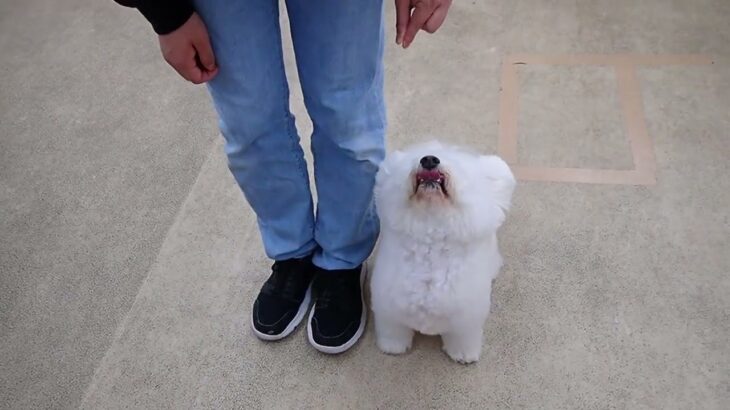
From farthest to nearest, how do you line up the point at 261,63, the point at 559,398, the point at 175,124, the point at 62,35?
1. the point at 62,35
2. the point at 175,124
3. the point at 559,398
4. the point at 261,63

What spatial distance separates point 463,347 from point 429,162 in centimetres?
37

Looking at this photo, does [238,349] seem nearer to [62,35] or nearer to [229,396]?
[229,396]

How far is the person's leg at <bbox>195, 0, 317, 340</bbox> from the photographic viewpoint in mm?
803

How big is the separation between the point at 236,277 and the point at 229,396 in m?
0.26

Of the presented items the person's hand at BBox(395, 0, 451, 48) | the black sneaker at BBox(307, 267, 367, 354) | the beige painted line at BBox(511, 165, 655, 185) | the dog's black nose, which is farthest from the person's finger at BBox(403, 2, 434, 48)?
the beige painted line at BBox(511, 165, 655, 185)

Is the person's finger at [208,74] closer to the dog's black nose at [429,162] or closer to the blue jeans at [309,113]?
the blue jeans at [309,113]

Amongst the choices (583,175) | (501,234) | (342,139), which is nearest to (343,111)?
(342,139)

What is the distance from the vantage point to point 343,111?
0.90m

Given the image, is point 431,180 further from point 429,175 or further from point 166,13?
point 166,13

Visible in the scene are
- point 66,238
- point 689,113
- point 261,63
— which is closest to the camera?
point 261,63

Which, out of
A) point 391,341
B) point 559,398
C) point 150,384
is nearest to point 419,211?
point 391,341

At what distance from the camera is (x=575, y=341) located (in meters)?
1.13

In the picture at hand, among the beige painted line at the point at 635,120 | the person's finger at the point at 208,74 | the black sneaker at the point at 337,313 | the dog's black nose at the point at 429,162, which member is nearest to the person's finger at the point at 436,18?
the dog's black nose at the point at 429,162

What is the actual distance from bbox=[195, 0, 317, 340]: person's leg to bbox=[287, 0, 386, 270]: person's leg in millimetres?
38
